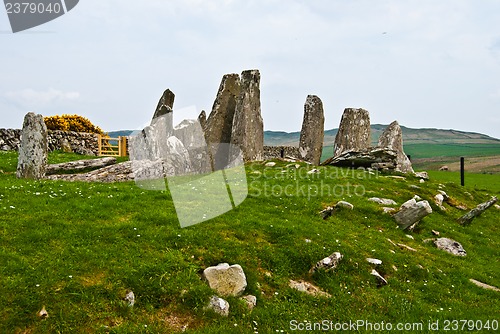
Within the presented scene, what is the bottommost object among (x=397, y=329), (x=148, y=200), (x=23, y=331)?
(x=397, y=329)

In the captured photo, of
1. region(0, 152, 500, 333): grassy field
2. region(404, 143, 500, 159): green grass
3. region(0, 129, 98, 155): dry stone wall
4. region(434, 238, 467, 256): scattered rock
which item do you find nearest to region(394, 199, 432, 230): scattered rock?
region(0, 152, 500, 333): grassy field

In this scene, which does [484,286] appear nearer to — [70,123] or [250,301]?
[250,301]

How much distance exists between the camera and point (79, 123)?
47.8 meters

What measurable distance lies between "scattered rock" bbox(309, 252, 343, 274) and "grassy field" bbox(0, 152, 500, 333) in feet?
0.55

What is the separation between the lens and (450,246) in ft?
44.8

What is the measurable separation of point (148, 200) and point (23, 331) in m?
6.67

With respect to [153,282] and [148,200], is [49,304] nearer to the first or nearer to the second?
[153,282]

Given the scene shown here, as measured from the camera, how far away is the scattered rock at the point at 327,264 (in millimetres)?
10312

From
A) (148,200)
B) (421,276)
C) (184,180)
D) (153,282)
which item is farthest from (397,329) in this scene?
(184,180)

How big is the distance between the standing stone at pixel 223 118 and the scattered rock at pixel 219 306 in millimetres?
17672

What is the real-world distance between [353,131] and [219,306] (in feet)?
74.8

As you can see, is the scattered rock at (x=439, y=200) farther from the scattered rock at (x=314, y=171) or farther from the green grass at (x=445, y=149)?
the green grass at (x=445, y=149)

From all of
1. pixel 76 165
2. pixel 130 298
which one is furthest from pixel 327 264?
pixel 76 165

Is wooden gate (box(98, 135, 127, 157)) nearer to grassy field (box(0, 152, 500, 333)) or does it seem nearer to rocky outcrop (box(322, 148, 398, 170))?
rocky outcrop (box(322, 148, 398, 170))
